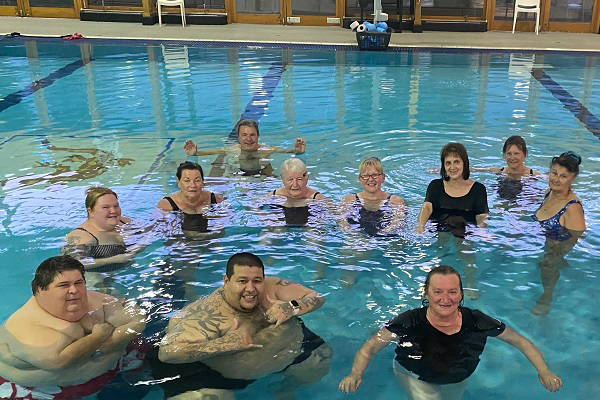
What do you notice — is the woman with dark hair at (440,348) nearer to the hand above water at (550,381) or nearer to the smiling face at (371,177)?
the hand above water at (550,381)

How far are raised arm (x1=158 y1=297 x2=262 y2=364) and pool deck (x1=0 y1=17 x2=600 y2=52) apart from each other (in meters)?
10.7

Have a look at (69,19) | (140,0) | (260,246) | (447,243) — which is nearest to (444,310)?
(447,243)

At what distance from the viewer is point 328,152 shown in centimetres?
673

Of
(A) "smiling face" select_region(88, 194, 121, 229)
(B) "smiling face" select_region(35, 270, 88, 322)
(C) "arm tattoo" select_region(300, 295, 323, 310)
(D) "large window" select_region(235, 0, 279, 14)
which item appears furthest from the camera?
(D) "large window" select_region(235, 0, 279, 14)

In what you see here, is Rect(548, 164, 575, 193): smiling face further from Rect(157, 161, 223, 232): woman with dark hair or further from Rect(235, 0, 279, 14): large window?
Rect(235, 0, 279, 14): large window

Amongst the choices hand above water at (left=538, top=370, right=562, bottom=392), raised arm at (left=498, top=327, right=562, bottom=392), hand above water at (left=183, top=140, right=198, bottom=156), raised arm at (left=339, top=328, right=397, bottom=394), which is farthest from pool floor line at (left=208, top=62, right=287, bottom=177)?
hand above water at (left=538, top=370, right=562, bottom=392)

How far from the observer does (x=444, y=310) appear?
2.92m

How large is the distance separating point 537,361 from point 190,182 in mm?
2870

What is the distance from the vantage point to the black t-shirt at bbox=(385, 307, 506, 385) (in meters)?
3.04

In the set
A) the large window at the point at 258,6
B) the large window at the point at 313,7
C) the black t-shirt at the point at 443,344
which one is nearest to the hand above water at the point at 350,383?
the black t-shirt at the point at 443,344

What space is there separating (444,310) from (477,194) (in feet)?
5.90

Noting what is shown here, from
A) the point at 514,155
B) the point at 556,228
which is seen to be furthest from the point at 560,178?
the point at 514,155

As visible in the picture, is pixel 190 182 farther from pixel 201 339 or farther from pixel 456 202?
pixel 456 202

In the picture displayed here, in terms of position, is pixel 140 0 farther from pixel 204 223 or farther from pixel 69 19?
pixel 204 223
